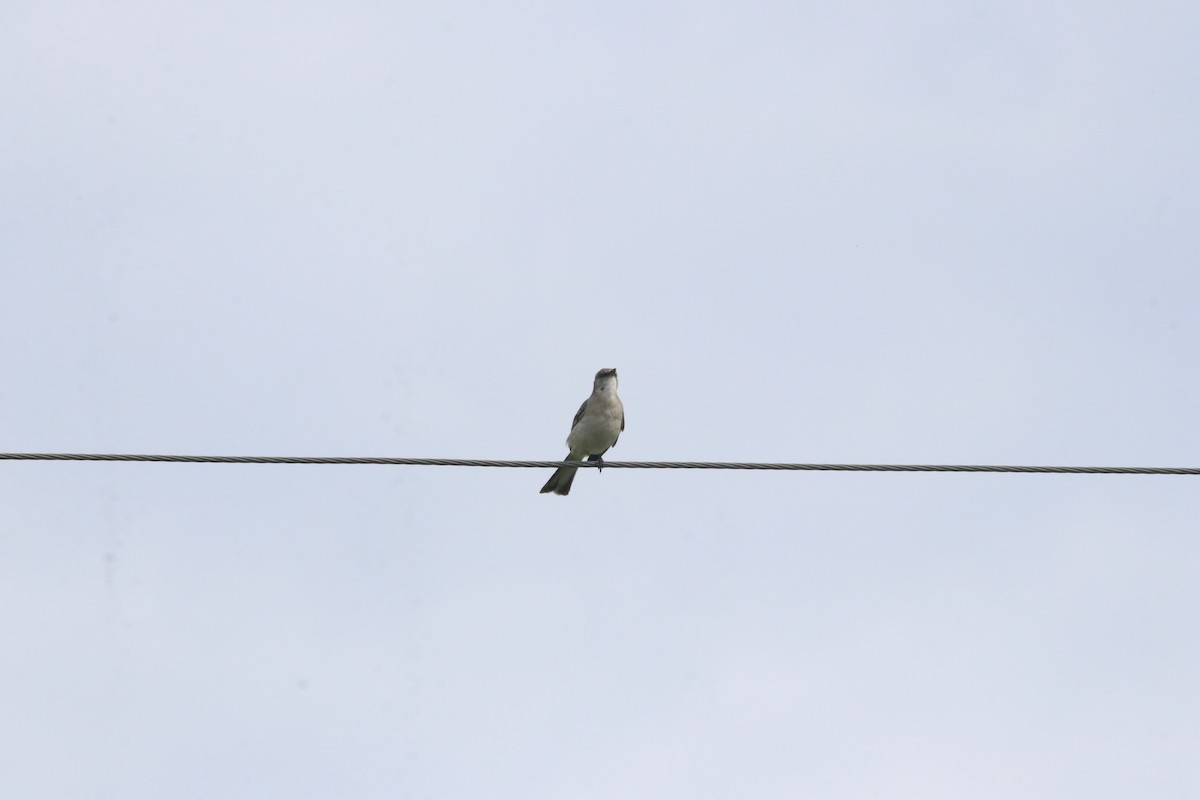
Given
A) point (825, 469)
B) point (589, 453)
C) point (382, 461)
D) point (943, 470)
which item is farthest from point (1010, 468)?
point (589, 453)

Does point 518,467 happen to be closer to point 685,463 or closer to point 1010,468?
point 685,463

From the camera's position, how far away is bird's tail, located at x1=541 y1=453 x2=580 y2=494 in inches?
664

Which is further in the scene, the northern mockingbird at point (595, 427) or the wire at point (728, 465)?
the northern mockingbird at point (595, 427)

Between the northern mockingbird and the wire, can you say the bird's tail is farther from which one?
the wire

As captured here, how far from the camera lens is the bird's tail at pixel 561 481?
16875 millimetres

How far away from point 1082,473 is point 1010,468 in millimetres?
438

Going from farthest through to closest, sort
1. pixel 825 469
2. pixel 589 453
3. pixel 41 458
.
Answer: pixel 589 453, pixel 825 469, pixel 41 458

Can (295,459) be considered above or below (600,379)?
below

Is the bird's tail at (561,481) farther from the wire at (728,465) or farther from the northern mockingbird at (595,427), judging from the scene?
the wire at (728,465)

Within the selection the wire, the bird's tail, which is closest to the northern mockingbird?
the bird's tail

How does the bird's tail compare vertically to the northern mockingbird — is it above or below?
below

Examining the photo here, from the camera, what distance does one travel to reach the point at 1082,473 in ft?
32.7

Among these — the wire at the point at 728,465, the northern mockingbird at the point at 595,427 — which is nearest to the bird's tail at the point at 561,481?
the northern mockingbird at the point at 595,427

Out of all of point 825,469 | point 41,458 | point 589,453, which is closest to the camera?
point 41,458
